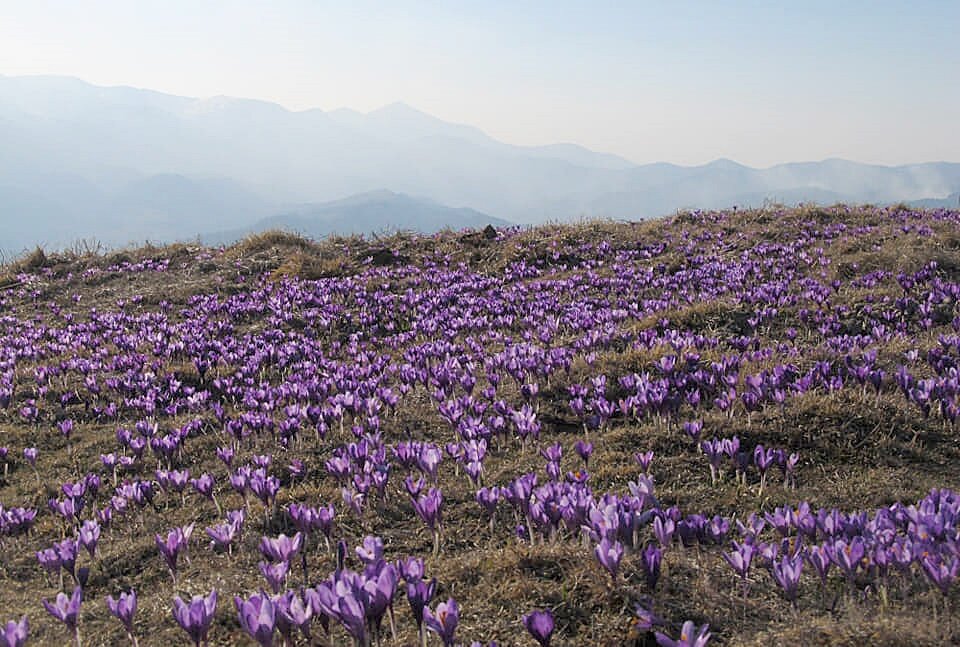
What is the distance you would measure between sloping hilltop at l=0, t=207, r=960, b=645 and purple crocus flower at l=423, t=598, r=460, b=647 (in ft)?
0.04

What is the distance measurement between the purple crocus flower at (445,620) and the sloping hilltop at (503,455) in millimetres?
12

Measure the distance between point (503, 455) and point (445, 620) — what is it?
3.29 m

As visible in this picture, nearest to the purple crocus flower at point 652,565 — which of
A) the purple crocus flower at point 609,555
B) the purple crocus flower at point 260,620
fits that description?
the purple crocus flower at point 609,555

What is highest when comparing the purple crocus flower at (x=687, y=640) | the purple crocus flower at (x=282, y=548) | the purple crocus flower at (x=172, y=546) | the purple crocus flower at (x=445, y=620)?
the purple crocus flower at (x=687, y=640)

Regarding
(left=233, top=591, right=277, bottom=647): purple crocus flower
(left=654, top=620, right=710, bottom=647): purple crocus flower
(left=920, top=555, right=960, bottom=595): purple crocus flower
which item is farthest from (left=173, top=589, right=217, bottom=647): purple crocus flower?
(left=920, top=555, right=960, bottom=595): purple crocus flower

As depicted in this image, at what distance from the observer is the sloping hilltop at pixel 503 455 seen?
10.5 ft

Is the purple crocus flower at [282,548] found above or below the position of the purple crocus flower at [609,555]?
below

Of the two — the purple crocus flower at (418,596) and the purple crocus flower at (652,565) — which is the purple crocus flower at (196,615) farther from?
the purple crocus flower at (652,565)

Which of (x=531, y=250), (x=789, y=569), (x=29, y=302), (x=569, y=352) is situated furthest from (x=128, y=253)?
(x=789, y=569)

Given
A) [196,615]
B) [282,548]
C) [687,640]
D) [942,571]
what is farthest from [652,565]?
[196,615]

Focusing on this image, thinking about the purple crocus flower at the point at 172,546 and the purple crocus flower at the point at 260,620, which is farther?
the purple crocus flower at the point at 172,546

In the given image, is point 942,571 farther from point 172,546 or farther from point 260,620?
point 172,546

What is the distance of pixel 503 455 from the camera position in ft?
19.7

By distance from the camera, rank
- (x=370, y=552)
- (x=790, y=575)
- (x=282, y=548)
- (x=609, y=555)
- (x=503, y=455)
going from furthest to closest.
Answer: (x=503, y=455) < (x=282, y=548) < (x=370, y=552) < (x=609, y=555) < (x=790, y=575)
